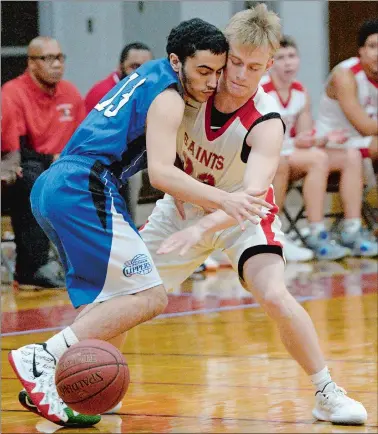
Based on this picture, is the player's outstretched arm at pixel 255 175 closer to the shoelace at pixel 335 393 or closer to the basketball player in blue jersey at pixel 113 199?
the basketball player in blue jersey at pixel 113 199

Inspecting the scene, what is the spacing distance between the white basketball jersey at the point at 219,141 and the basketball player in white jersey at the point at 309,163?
4.87 m

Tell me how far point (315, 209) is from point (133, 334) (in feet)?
12.3

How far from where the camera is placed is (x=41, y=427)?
4270 millimetres

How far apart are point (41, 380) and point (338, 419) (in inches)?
44.5

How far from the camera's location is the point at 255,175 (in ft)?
14.2

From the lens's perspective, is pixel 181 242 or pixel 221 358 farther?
pixel 221 358

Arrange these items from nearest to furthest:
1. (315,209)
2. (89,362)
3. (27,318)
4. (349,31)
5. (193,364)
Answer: (89,362) → (193,364) → (27,318) → (315,209) → (349,31)

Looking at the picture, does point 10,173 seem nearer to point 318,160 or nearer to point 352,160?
point 318,160

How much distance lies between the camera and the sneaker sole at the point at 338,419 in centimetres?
422

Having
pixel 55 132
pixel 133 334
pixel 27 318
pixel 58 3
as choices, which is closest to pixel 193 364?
pixel 133 334

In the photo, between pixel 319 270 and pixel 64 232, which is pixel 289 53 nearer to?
pixel 319 270

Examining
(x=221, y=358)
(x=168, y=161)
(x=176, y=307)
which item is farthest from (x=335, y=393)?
(x=176, y=307)

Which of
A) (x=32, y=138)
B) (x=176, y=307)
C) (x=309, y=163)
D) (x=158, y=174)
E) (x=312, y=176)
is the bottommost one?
(x=176, y=307)

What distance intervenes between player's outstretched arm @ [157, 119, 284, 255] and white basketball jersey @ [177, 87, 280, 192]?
0.06 metres
